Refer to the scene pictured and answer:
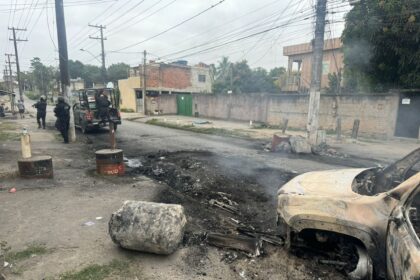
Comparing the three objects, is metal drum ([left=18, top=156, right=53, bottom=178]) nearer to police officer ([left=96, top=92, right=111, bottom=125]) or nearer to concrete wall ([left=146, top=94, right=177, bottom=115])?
police officer ([left=96, top=92, right=111, bottom=125])

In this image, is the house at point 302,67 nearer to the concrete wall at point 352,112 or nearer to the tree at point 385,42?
the concrete wall at point 352,112

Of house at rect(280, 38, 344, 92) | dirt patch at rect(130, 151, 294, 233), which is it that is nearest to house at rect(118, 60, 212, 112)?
house at rect(280, 38, 344, 92)

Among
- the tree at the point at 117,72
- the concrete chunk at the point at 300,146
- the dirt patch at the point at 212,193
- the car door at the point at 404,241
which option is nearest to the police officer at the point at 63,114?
the dirt patch at the point at 212,193

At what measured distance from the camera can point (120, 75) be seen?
71.4 m

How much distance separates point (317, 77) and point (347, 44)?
5.41 metres

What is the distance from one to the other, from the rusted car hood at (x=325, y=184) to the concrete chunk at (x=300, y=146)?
6.51 m

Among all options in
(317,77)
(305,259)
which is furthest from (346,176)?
(317,77)

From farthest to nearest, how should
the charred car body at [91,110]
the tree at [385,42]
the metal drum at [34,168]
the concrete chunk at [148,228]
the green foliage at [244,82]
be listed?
→ the green foliage at [244,82] → the charred car body at [91,110] → the tree at [385,42] → the metal drum at [34,168] → the concrete chunk at [148,228]

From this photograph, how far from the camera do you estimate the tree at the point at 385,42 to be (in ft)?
42.3

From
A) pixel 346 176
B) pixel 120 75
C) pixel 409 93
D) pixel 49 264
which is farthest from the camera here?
pixel 120 75

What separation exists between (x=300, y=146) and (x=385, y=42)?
741 centimetres

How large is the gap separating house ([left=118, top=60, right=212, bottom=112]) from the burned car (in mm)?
29531

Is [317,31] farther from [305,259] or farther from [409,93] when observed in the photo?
[305,259]

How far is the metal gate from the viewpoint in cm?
1369
